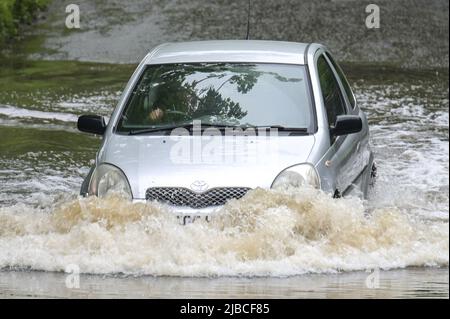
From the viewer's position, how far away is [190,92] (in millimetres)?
9578

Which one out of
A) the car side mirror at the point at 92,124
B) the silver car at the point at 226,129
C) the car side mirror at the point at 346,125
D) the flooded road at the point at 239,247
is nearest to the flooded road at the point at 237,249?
the flooded road at the point at 239,247

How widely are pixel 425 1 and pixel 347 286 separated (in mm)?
16999

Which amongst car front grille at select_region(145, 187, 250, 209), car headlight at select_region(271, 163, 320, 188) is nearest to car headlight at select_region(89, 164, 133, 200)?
car front grille at select_region(145, 187, 250, 209)

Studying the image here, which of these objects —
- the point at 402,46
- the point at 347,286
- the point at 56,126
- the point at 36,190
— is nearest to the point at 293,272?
the point at 347,286

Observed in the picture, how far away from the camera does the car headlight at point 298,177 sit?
8.47 meters

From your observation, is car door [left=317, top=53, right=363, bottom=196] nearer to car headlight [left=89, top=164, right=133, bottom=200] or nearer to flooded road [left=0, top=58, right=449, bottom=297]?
flooded road [left=0, top=58, right=449, bottom=297]

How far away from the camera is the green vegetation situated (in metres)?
22.7

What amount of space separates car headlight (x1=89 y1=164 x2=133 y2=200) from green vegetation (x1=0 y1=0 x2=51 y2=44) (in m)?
14.2

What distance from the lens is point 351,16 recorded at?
22.7 meters

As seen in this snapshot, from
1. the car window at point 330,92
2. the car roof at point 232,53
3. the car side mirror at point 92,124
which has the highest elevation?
the car roof at point 232,53

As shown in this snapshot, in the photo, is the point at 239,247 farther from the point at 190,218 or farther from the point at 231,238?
the point at 190,218

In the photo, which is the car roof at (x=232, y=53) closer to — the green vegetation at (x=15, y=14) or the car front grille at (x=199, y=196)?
the car front grille at (x=199, y=196)

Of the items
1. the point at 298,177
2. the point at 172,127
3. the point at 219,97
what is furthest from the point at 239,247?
the point at 219,97
